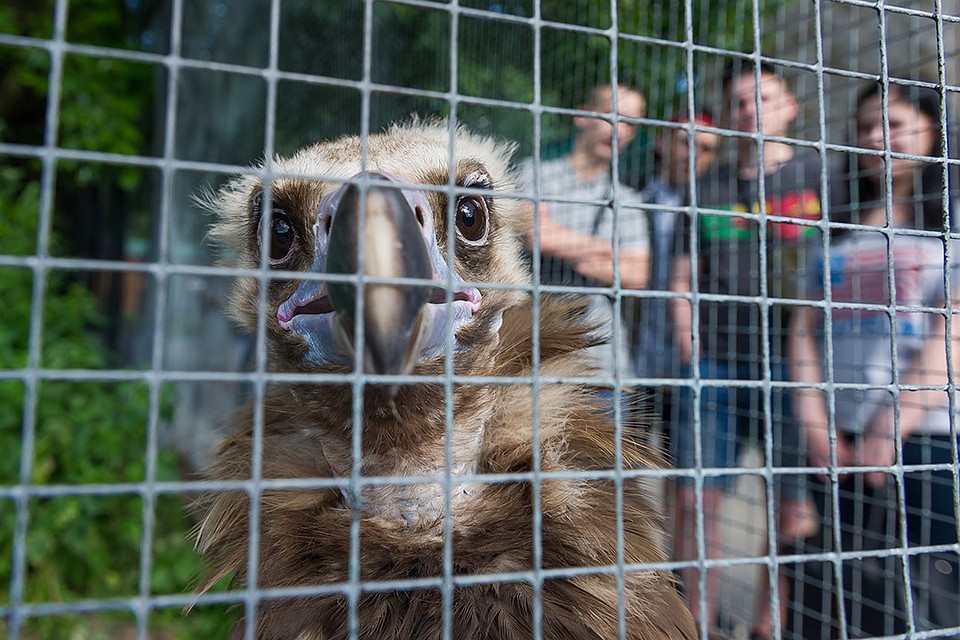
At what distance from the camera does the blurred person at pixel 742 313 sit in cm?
298

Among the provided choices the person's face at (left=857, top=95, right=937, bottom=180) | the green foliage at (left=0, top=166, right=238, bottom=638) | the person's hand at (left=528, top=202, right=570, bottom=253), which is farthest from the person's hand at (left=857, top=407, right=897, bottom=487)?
the green foliage at (left=0, top=166, right=238, bottom=638)

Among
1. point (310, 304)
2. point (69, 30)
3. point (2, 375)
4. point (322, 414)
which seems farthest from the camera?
point (69, 30)

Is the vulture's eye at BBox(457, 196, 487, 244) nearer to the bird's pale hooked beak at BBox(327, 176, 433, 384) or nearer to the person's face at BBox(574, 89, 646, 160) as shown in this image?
the bird's pale hooked beak at BBox(327, 176, 433, 384)

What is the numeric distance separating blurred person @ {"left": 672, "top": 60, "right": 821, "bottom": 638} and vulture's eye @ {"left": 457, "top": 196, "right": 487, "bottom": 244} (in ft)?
5.06

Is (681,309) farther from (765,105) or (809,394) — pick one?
(765,105)

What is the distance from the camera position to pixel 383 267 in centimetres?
97

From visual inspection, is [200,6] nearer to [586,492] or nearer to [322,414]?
[322,414]

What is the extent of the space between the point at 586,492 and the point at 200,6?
5801 millimetres

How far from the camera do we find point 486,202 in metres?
1.78

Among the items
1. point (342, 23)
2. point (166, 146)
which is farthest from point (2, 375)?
point (342, 23)

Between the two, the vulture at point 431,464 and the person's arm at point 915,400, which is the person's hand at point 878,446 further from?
the vulture at point 431,464

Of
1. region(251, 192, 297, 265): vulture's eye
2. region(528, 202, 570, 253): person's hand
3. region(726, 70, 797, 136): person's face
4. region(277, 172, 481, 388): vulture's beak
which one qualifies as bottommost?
region(277, 172, 481, 388): vulture's beak

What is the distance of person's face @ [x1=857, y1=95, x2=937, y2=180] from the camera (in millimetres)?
2619

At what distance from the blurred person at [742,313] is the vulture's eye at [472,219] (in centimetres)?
154
